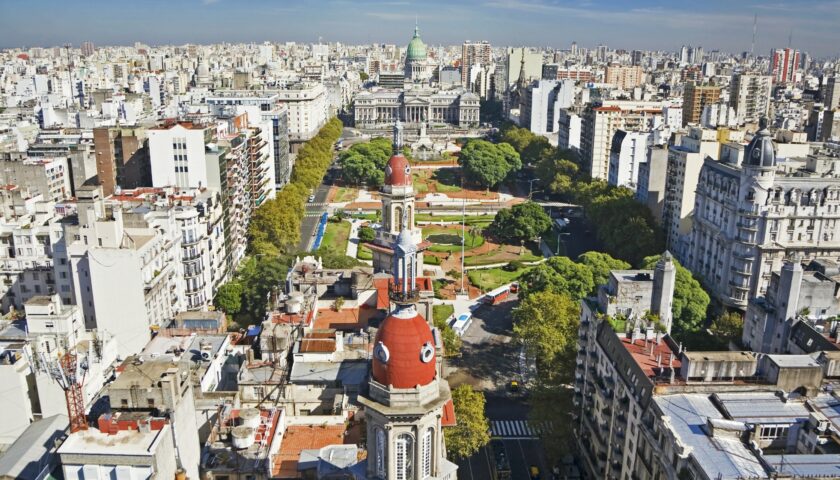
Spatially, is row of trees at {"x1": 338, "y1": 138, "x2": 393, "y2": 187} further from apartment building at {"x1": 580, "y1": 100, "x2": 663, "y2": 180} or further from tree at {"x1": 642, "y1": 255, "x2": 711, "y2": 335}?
tree at {"x1": 642, "y1": 255, "x2": 711, "y2": 335}

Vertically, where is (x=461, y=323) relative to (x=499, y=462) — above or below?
above

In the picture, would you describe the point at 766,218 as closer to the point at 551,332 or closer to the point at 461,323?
the point at 551,332

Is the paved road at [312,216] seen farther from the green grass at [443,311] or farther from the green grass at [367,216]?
the green grass at [443,311]

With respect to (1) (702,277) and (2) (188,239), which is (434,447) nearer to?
(2) (188,239)

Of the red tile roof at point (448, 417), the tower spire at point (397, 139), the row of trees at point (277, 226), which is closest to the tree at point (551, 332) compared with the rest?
the red tile roof at point (448, 417)

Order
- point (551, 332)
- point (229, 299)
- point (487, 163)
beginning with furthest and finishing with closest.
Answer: point (487, 163), point (229, 299), point (551, 332)

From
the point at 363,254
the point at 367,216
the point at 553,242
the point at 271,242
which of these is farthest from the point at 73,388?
the point at 367,216

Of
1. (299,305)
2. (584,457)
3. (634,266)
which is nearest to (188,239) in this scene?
(299,305)
